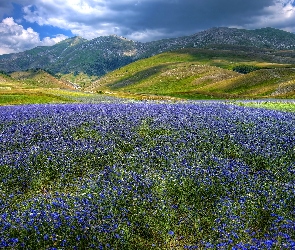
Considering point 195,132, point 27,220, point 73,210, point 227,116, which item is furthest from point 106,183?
point 227,116

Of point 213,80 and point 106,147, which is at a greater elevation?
point 213,80

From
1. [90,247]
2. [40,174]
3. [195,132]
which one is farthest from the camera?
[195,132]

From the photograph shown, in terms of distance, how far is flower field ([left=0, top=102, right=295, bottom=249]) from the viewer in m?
6.87

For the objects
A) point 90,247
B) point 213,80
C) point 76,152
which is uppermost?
point 213,80

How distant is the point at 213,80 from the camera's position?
168750 millimetres

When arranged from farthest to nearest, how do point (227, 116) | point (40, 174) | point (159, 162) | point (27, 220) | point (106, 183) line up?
point (227, 116) → point (159, 162) → point (40, 174) → point (106, 183) → point (27, 220)

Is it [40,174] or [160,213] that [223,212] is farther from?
[40,174]

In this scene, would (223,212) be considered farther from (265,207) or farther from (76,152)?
(76,152)

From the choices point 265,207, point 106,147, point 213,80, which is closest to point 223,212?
point 265,207

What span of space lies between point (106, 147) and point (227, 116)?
875 cm

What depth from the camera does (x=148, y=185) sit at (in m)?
8.93

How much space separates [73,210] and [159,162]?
4.61 meters

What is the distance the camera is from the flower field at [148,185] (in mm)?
6871

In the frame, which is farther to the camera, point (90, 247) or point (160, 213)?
point (160, 213)
